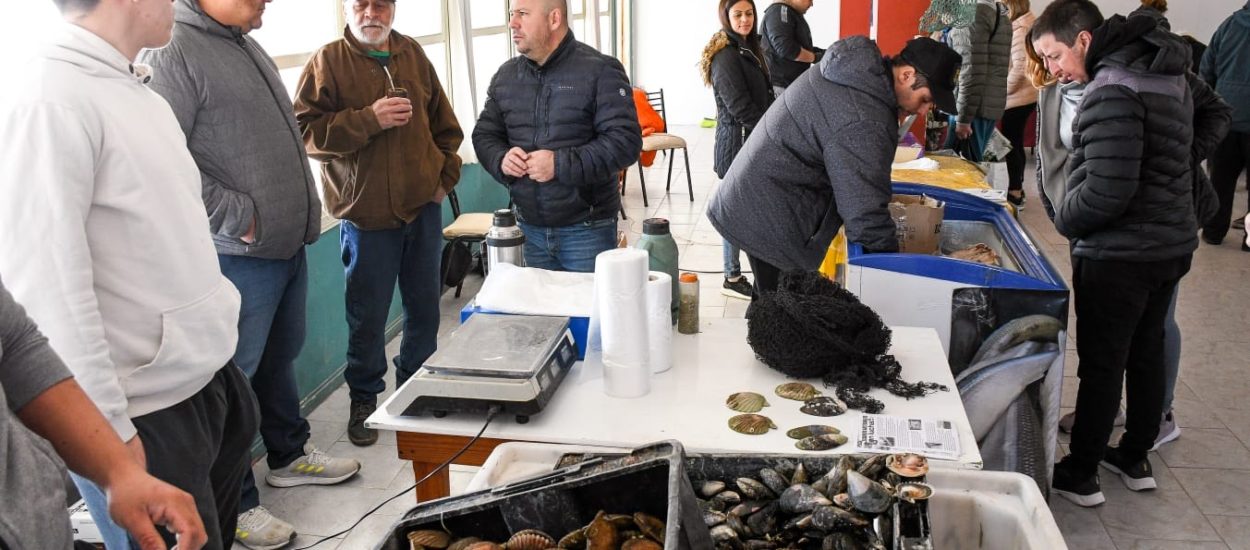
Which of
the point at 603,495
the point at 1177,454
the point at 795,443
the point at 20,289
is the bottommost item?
the point at 1177,454

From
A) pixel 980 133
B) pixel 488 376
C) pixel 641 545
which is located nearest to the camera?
pixel 641 545

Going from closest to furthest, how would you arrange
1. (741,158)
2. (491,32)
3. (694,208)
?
(741,158) < (491,32) < (694,208)

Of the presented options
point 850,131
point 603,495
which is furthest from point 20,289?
point 850,131

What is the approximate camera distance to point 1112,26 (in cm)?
240

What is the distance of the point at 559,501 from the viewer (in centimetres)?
123

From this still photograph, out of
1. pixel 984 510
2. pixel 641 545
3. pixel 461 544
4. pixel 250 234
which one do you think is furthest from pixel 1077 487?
pixel 250 234

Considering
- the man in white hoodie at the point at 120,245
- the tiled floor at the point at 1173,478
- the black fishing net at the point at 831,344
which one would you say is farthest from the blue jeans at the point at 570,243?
the man in white hoodie at the point at 120,245

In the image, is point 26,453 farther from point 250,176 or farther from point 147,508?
point 250,176

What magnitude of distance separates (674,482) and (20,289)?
1.02m

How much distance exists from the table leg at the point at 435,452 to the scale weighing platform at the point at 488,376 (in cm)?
5

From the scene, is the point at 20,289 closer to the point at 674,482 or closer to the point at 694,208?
the point at 674,482

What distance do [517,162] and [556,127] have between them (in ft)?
0.54

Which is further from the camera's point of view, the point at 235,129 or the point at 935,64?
the point at 935,64

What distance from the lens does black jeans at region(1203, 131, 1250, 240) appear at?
5.43m
